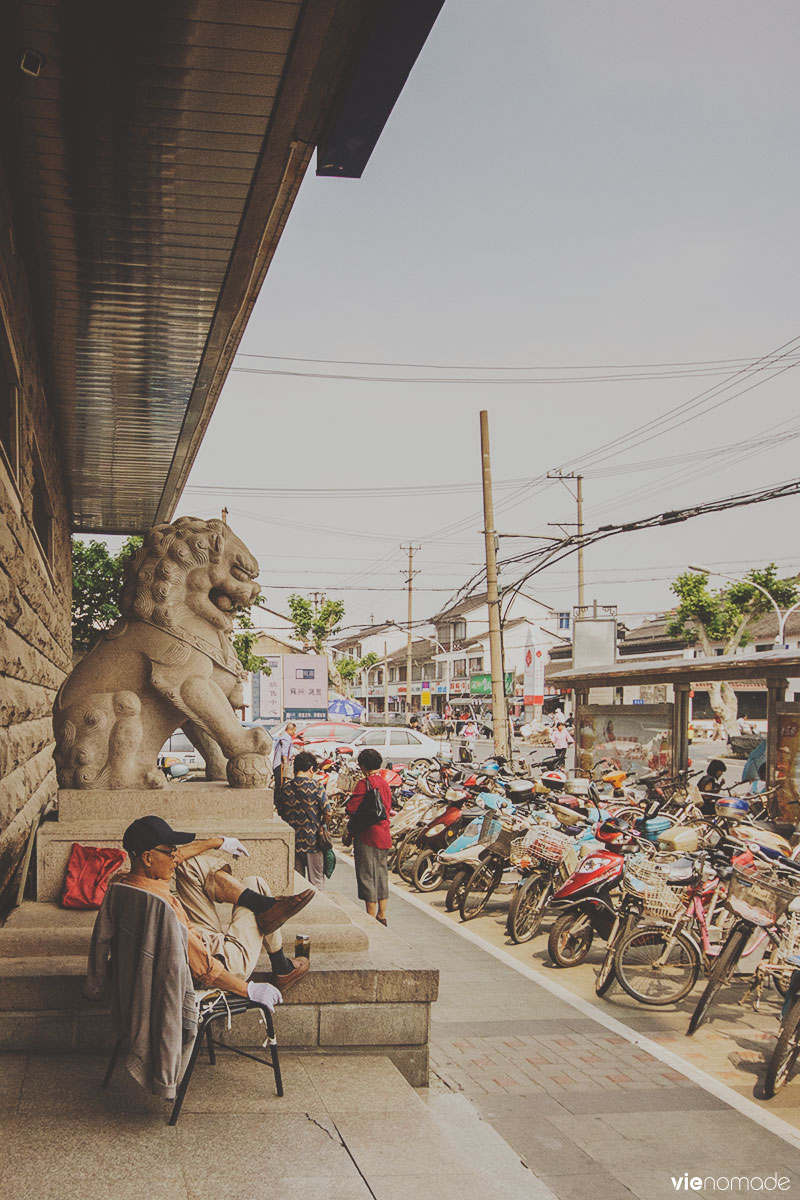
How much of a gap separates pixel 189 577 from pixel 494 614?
15.7 m

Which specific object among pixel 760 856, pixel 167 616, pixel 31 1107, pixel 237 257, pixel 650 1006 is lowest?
pixel 650 1006

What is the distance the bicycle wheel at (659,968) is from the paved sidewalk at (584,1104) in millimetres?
513

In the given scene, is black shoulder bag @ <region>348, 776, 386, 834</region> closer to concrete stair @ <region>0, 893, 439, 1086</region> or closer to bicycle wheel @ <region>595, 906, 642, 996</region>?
bicycle wheel @ <region>595, 906, 642, 996</region>

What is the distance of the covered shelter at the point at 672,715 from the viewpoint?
42.8ft

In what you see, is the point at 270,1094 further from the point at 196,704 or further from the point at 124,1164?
the point at 196,704

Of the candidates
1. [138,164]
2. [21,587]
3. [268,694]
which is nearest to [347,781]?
[268,694]

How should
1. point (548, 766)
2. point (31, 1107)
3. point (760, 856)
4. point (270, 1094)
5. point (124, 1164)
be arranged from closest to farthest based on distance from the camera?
1. point (124, 1164)
2. point (31, 1107)
3. point (270, 1094)
4. point (760, 856)
5. point (548, 766)

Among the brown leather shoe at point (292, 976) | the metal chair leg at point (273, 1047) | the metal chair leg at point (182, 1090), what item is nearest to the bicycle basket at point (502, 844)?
the brown leather shoe at point (292, 976)

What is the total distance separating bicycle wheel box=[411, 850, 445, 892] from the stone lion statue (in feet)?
20.4

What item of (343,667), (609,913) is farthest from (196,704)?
(343,667)

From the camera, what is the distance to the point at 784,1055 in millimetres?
5719

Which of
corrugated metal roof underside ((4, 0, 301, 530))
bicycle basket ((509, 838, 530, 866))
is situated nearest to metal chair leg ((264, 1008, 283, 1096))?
corrugated metal roof underside ((4, 0, 301, 530))

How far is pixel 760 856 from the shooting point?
7258 mm

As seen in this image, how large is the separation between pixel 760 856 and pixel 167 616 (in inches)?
163
